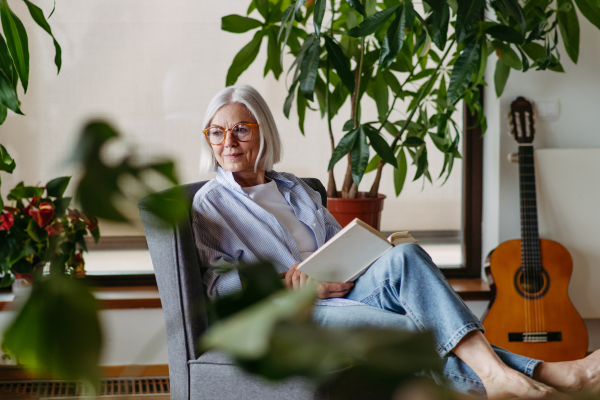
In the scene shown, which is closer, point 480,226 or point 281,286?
point 281,286

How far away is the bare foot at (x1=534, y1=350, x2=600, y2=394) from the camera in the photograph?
134 cm

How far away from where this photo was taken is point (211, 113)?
194 centimetres

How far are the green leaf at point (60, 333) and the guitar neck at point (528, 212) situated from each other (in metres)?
2.47

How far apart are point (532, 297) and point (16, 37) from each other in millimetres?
2191

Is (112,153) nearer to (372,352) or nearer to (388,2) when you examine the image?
(372,352)

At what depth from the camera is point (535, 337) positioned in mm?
2287

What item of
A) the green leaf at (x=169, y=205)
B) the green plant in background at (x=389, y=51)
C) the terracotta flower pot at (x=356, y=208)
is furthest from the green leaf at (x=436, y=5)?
the green leaf at (x=169, y=205)

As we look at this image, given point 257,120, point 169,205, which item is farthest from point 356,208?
point 169,205

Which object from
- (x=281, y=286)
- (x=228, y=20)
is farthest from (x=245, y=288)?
(x=228, y=20)

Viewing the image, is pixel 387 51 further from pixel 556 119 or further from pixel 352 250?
pixel 556 119

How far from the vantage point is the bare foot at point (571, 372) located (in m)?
1.34

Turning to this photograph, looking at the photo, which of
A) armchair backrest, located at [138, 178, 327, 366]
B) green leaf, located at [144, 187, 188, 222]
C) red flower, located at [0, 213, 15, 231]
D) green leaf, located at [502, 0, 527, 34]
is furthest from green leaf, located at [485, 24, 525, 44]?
green leaf, located at [144, 187, 188, 222]

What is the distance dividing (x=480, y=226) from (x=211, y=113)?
5.33 ft

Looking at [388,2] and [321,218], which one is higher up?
[388,2]
